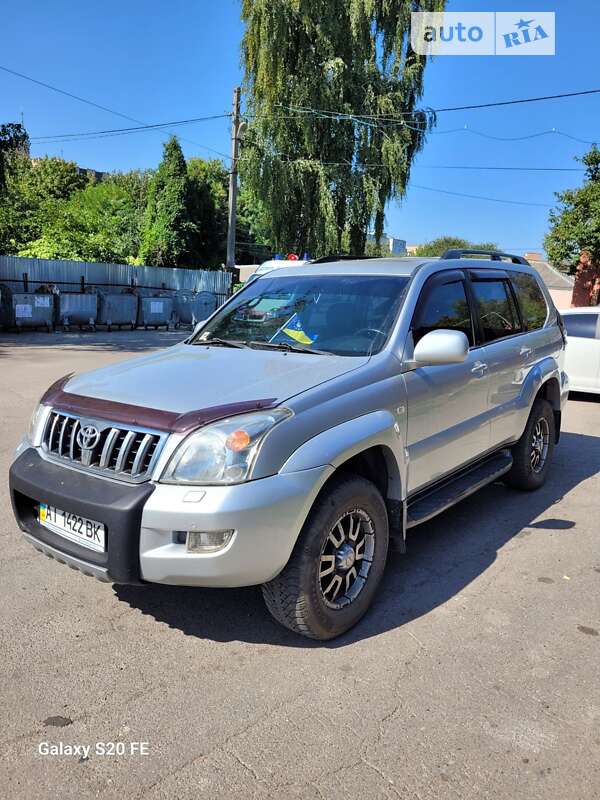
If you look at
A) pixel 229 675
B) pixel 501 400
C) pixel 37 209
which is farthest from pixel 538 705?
pixel 37 209

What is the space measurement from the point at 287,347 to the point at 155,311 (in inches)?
753

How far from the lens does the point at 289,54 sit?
21938 millimetres

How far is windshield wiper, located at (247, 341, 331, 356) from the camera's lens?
3543 millimetres

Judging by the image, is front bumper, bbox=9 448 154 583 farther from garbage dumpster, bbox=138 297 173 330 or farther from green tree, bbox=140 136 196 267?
green tree, bbox=140 136 196 267

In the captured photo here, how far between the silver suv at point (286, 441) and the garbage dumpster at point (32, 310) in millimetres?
15410

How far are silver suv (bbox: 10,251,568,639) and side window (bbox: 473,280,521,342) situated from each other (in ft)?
0.17

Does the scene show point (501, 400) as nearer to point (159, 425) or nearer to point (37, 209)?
point (159, 425)

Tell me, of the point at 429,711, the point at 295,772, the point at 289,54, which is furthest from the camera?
the point at 289,54

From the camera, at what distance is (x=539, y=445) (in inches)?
215

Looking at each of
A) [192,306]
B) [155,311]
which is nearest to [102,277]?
[155,311]

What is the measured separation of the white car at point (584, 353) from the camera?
389 inches

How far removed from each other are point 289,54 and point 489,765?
23.7 meters

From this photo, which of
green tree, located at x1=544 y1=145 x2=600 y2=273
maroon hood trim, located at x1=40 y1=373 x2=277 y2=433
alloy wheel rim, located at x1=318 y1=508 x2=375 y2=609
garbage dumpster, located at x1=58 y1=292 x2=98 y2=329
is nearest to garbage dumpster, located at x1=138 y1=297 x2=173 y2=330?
garbage dumpster, located at x1=58 y1=292 x2=98 y2=329

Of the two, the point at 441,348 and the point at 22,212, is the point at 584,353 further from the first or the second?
the point at 22,212
